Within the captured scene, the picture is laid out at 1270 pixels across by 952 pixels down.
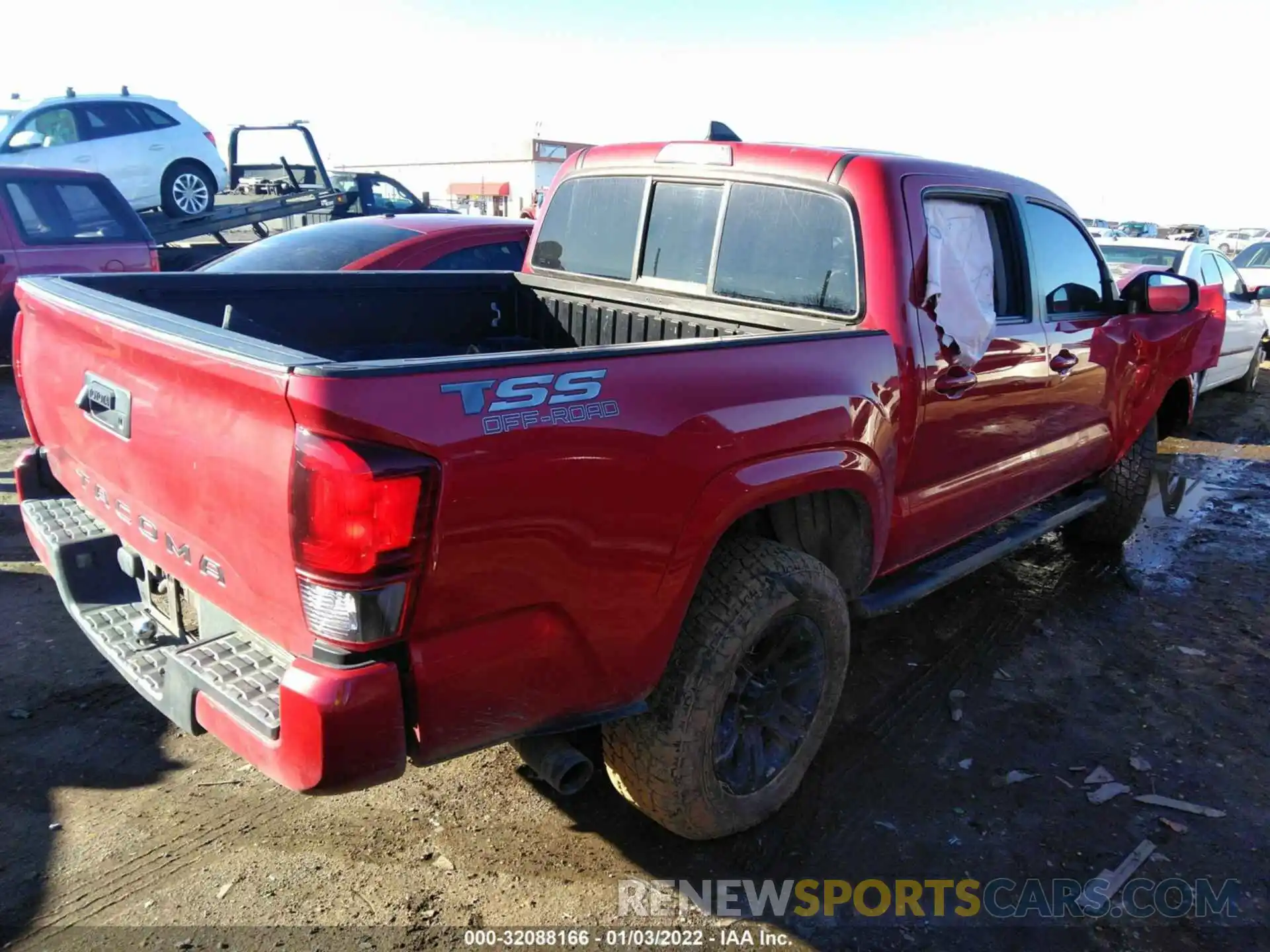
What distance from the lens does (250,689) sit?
2.10 meters

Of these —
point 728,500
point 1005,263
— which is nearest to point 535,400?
point 728,500

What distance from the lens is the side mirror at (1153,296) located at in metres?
4.61

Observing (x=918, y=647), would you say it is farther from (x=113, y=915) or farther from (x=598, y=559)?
(x=113, y=915)

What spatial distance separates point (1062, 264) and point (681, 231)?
1901mm

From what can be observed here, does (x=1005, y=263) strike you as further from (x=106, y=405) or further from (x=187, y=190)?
(x=187, y=190)

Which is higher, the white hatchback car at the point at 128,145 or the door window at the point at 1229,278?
the white hatchback car at the point at 128,145

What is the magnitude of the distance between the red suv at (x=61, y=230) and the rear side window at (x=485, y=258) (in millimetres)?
3494

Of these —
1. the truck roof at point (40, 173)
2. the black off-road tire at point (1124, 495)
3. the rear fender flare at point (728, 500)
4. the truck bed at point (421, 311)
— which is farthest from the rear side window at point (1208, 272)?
the truck roof at point (40, 173)

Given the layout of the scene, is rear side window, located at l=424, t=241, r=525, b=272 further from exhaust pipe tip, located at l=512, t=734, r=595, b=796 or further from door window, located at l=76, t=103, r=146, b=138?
door window, located at l=76, t=103, r=146, b=138

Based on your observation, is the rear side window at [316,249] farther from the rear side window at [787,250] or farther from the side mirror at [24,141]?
the side mirror at [24,141]

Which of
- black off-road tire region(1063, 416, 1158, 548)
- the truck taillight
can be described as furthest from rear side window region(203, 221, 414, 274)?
black off-road tire region(1063, 416, 1158, 548)

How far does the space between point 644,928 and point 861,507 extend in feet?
4.96

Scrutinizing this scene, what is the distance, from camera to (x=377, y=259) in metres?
6.03

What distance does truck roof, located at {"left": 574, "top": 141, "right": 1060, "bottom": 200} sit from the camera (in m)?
3.29
